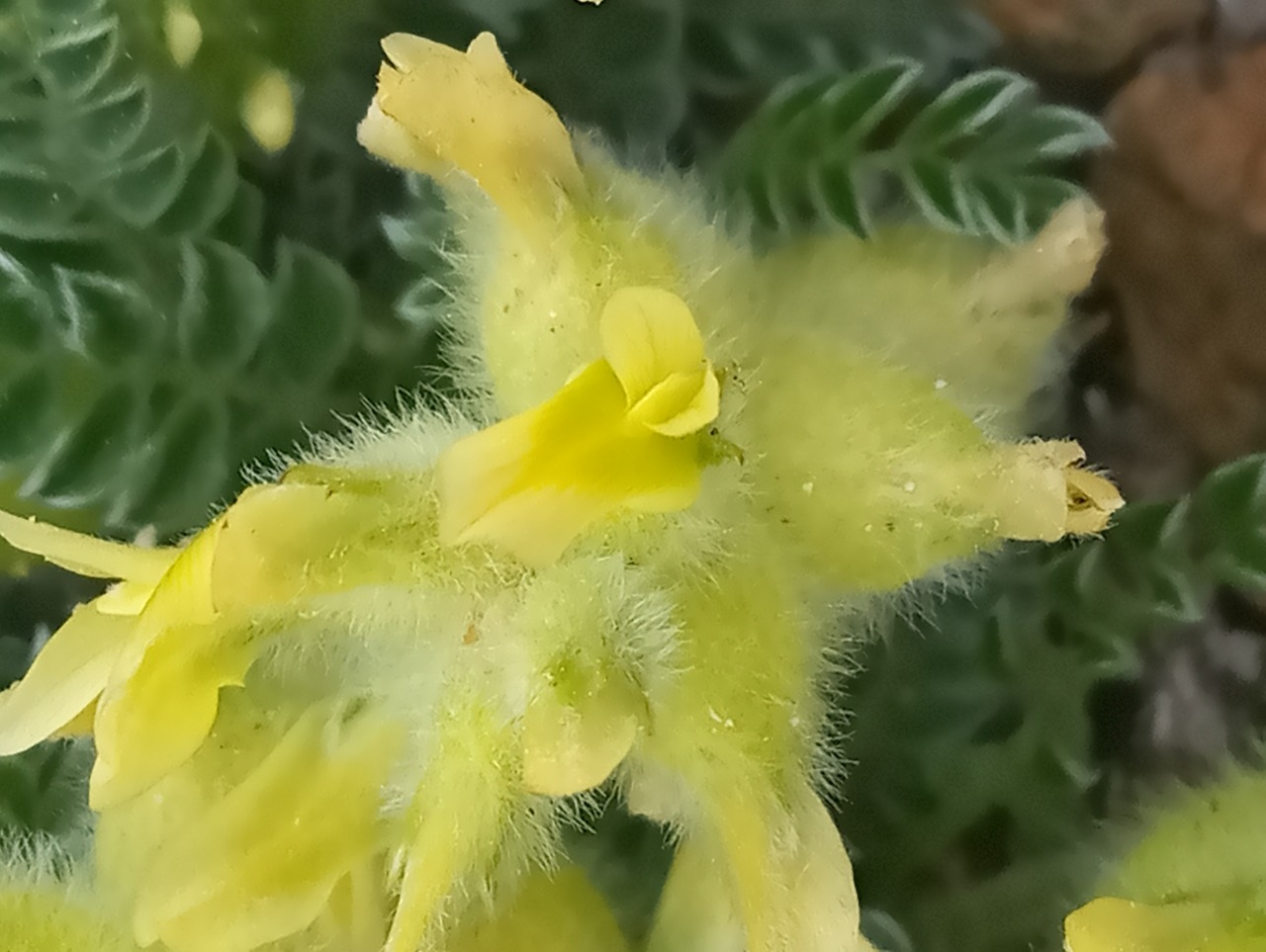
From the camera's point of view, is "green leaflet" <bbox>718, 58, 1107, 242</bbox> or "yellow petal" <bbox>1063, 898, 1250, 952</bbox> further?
"green leaflet" <bbox>718, 58, 1107, 242</bbox>

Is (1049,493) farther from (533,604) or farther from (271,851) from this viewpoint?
(271,851)

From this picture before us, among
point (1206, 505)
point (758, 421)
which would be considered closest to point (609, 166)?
point (758, 421)

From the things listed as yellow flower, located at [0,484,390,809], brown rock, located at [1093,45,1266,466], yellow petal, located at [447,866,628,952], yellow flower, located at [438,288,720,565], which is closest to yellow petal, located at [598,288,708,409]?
yellow flower, located at [438,288,720,565]

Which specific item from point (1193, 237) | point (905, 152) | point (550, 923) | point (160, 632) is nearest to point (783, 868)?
point (550, 923)

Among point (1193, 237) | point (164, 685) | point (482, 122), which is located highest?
point (482, 122)

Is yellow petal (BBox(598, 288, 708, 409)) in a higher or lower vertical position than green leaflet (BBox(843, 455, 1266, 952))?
higher

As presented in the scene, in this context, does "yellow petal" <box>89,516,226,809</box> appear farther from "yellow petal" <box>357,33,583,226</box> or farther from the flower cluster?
"yellow petal" <box>357,33,583,226</box>

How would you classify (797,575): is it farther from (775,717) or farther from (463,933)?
(463,933)
